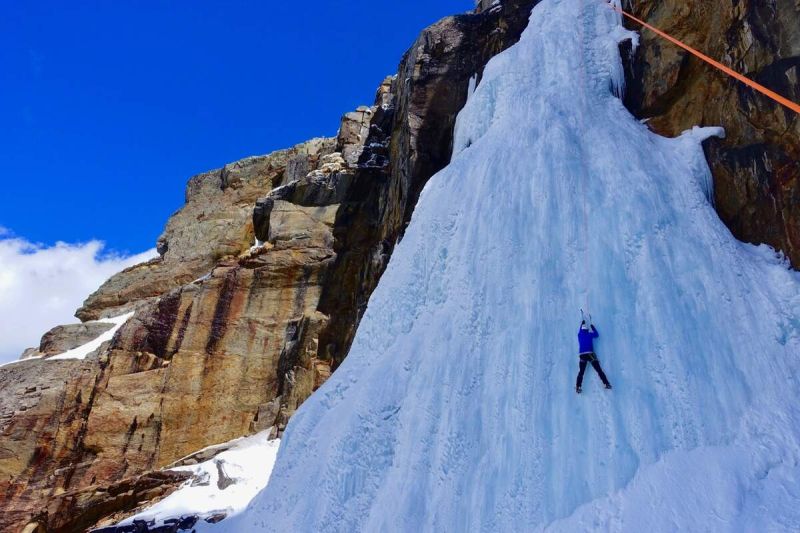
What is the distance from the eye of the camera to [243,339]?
21516 mm

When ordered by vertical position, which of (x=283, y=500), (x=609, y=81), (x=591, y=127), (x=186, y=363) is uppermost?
(x=609, y=81)

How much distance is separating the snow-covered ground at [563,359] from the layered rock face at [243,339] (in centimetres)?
480

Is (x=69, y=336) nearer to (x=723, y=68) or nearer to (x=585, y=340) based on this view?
(x=585, y=340)

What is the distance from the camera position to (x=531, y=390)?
8.77m

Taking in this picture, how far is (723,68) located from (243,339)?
55.2 ft

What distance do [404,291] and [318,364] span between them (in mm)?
8433

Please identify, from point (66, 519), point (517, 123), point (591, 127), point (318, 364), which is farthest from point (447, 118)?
point (66, 519)

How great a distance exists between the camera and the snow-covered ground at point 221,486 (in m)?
14.6

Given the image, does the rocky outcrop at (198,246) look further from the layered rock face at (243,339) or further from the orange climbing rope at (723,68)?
the orange climbing rope at (723,68)

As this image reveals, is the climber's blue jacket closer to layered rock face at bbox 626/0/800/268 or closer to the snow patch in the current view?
layered rock face at bbox 626/0/800/268

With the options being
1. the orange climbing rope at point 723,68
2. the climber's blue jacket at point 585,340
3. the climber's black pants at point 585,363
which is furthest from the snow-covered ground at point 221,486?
the orange climbing rope at point 723,68

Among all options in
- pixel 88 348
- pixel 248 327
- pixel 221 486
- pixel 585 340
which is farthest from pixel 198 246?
pixel 585 340

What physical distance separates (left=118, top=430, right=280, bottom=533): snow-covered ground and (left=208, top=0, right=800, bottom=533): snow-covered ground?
4.18 ft

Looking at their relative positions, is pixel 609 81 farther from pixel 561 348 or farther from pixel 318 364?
pixel 318 364
